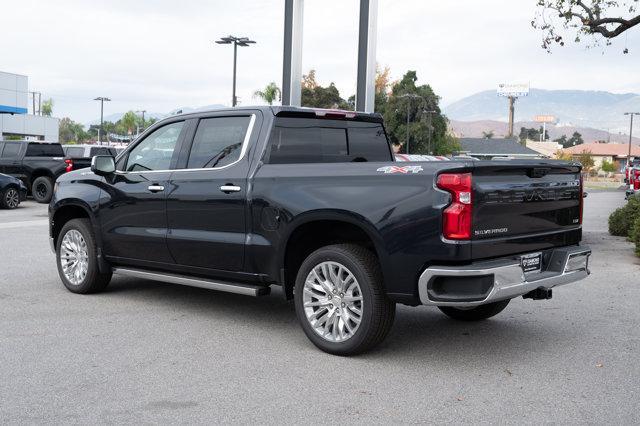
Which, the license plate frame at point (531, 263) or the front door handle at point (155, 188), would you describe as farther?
the front door handle at point (155, 188)

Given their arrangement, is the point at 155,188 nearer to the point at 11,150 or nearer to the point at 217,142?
the point at 217,142

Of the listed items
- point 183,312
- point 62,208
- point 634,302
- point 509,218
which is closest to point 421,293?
point 509,218

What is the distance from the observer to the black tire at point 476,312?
657cm

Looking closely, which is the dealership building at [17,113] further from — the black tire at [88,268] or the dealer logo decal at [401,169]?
→ the dealer logo decal at [401,169]

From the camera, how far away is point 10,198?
63.5ft

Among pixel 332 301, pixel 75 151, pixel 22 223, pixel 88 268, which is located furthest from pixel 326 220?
pixel 75 151

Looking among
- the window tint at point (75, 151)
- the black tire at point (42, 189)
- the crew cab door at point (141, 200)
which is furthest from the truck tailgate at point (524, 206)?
the window tint at point (75, 151)

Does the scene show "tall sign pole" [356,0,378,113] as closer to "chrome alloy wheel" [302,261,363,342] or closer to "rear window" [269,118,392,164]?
"rear window" [269,118,392,164]

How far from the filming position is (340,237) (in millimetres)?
5770

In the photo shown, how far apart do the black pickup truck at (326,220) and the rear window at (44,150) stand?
15264mm

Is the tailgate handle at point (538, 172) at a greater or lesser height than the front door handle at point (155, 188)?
greater

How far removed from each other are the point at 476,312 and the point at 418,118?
71.4m

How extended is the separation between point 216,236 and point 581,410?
3.27m

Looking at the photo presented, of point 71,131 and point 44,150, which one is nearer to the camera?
point 44,150
